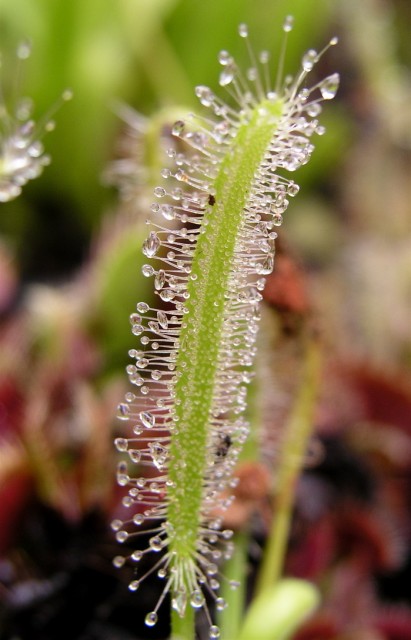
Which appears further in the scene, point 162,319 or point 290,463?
point 290,463

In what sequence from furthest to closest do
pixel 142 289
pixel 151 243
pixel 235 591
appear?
1. pixel 142 289
2. pixel 235 591
3. pixel 151 243

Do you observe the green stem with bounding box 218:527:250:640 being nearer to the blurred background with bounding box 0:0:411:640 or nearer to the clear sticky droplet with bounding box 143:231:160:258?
the blurred background with bounding box 0:0:411:640

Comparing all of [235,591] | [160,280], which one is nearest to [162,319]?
[160,280]

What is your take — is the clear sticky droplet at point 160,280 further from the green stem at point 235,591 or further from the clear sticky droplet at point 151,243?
the green stem at point 235,591

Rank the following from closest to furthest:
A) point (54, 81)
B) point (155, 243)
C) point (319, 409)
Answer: point (155, 243) < point (319, 409) < point (54, 81)

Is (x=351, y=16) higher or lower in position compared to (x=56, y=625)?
higher

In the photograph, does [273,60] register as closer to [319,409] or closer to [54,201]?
[54,201]

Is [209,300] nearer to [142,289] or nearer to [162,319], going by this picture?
[162,319]

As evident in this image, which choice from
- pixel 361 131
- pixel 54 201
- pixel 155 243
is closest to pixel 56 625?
pixel 155 243
